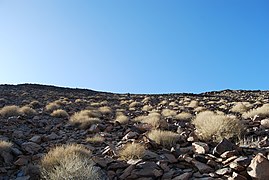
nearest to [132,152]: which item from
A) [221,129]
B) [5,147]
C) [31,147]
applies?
[221,129]

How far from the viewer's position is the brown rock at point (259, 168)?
19.7 feet

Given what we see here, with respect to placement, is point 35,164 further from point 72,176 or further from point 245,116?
point 245,116

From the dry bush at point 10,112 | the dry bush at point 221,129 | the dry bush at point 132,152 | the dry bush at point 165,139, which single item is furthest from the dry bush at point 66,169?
the dry bush at point 10,112

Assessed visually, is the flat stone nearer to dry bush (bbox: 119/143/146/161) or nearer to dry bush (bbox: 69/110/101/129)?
dry bush (bbox: 119/143/146/161)

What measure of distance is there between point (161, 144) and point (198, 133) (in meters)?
1.26

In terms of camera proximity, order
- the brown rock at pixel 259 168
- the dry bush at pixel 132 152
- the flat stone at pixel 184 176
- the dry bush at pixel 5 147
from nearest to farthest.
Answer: the brown rock at pixel 259 168 < the flat stone at pixel 184 176 < the dry bush at pixel 132 152 < the dry bush at pixel 5 147

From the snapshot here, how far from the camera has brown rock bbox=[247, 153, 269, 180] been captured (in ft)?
19.7

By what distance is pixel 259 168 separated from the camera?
6.08 meters

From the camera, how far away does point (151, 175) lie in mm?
6902

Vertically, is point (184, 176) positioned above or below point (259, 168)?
below

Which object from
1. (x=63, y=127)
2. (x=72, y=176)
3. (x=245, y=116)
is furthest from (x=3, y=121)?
(x=245, y=116)

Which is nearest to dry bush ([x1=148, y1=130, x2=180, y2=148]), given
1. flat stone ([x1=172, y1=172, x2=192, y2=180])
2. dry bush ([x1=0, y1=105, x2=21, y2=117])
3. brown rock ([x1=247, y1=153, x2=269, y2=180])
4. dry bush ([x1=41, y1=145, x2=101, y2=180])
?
dry bush ([x1=41, y1=145, x2=101, y2=180])

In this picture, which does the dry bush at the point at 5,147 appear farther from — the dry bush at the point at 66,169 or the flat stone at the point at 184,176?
the flat stone at the point at 184,176

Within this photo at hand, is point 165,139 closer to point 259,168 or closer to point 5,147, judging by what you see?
point 259,168
